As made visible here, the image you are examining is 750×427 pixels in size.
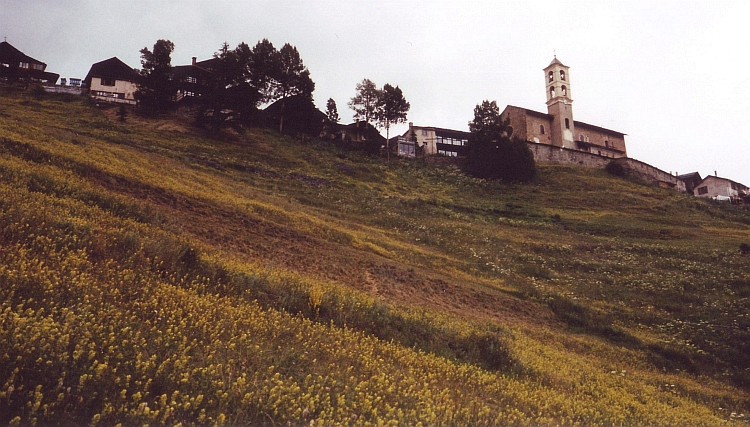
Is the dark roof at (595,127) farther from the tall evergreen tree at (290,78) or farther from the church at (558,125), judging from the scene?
the tall evergreen tree at (290,78)

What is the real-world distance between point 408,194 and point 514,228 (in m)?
12.2

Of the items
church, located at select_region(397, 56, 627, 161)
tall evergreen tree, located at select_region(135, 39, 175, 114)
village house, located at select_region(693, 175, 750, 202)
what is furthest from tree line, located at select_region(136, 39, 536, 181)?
village house, located at select_region(693, 175, 750, 202)

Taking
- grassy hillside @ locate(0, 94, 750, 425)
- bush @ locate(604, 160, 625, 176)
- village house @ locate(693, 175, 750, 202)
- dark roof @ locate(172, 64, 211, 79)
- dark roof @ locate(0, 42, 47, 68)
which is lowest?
grassy hillside @ locate(0, 94, 750, 425)

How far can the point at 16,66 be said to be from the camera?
6084 centimetres

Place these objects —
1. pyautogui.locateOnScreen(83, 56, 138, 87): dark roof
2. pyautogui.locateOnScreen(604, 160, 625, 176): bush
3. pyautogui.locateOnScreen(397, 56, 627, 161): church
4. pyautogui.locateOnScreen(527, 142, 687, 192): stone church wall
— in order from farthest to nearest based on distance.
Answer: pyautogui.locateOnScreen(397, 56, 627, 161): church, pyautogui.locateOnScreen(527, 142, 687, 192): stone church wall, pyautogui.locateOnScreen(604, 160, 625, 176): bush, pyautogui.locateOnScreen(83, 56, 138, 87): dark roof

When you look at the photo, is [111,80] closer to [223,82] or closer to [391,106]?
[223,82]

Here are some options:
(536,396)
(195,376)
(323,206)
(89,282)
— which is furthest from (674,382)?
(323,206)

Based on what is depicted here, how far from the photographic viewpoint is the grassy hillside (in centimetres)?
473

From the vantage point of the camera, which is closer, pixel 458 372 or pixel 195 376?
pixel 195 376

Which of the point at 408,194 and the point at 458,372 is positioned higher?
the point at 408,194

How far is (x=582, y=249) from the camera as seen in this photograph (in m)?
33.9

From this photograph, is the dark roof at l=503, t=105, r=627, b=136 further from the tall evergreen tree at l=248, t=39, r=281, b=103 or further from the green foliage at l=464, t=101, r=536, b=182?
the tall evergreen tree at l=248, t=39, r=281, b=103

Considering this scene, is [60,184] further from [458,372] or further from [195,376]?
[458,372]

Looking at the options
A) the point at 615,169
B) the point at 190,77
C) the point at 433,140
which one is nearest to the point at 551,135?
the point at 615,169
